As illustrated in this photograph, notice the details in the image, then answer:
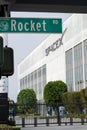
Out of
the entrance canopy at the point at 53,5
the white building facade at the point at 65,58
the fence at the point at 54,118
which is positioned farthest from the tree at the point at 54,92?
the entrance canopy at the point at 53,5

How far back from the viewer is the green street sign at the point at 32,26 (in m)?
9.29

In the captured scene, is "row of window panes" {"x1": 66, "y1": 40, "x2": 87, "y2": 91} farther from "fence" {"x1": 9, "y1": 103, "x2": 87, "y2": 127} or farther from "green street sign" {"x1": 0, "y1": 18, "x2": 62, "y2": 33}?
"green street sign" {"x1": 0, "y1": 18, "x2": 62, "y2": 33}

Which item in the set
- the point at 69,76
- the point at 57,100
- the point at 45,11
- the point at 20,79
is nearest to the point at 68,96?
the point at 57,100

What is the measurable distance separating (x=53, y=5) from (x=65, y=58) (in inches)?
2769

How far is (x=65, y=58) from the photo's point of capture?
8106 centimetres

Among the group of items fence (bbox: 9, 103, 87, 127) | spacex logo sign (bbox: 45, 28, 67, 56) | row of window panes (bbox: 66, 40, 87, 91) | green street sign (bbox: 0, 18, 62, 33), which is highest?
spacex logo sign (bbox: 45, 28, 67, 56)

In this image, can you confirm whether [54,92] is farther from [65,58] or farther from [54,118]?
[54,118]

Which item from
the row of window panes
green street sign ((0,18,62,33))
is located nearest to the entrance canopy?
green street sign ((0,18,62,33))

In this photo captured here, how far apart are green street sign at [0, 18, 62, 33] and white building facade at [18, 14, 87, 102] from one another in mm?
57019

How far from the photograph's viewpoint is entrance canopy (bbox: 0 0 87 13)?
10.7 m

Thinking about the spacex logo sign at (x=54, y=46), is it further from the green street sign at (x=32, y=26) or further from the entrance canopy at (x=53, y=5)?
the green street sign at (x=32, y=26)

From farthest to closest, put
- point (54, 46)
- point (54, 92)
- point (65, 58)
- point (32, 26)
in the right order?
point (54, 46) → point (65, 58) → point (54, 92) → point (32, 26)

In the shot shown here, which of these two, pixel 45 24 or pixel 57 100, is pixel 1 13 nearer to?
pixel 45 24

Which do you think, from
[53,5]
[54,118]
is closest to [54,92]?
[54,118]
